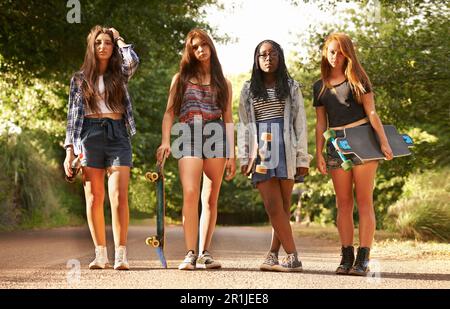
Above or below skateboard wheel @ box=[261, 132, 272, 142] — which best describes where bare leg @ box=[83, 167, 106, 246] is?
below

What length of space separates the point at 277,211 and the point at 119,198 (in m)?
1.43

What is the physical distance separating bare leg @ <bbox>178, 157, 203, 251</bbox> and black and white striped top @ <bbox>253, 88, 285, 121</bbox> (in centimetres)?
70

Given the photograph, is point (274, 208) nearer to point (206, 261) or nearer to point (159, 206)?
point (206, 261)

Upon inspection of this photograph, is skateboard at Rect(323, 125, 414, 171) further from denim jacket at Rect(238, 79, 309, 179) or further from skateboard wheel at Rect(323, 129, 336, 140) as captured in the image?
denim jacket at Rect(238, 79, 309, 179)

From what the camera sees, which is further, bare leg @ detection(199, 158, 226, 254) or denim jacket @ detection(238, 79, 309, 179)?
bare leg @ detection(199, 158, 226, 254)

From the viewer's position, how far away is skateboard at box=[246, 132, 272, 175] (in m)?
7.20

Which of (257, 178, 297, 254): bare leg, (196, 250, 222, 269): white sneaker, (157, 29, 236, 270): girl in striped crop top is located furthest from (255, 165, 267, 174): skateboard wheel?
(196, 250, 222, 269): white sneaker

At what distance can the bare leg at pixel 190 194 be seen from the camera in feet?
23.9

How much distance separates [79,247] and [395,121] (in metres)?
6.14

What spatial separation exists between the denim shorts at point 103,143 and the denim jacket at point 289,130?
106cm
